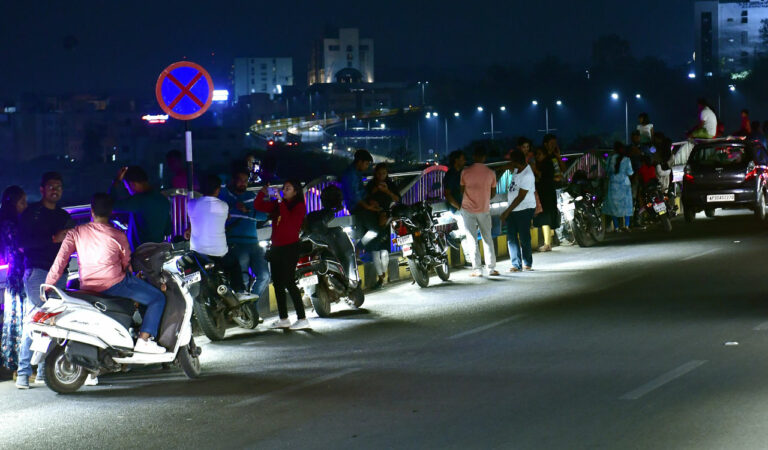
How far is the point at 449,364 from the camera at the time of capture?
10.6 meters

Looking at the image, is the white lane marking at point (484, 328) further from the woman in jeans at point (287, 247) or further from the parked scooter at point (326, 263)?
the parked scooter at point (326, 263)

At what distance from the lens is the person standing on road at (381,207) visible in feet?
54.3

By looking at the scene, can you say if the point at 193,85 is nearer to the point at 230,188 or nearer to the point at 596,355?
the point at 230,188

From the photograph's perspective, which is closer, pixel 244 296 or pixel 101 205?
pixel 101 205

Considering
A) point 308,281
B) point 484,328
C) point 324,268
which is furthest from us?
point 324,268

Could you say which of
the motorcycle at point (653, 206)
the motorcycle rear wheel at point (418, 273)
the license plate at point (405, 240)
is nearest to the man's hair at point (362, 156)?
the license plate at point (405, 240)

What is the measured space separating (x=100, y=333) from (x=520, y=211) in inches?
367

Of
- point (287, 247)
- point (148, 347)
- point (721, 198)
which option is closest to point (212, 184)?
point (287, 247)

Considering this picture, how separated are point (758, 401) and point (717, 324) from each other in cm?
378

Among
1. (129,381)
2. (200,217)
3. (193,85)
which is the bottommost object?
(129,381)

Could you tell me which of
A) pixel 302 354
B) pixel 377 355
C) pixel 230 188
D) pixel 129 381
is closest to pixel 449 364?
pixel 377 355

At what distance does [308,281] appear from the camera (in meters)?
13.6

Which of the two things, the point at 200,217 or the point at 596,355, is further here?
the point at 200,217

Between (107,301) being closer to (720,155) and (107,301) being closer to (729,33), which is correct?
(720,155)
